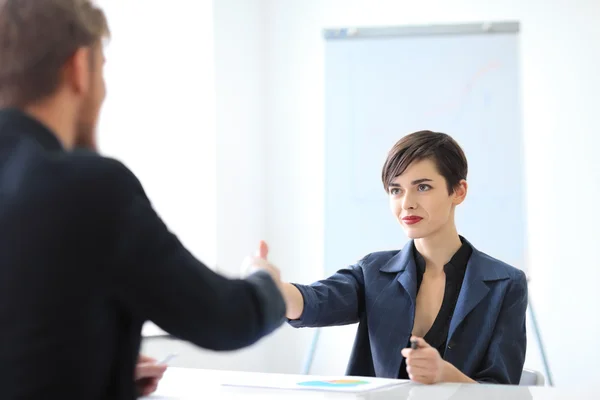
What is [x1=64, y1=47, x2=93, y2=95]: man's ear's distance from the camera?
81 cm

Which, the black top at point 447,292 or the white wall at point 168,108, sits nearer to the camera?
the black top at point 447,292

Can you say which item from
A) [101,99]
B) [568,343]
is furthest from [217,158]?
[101,99]

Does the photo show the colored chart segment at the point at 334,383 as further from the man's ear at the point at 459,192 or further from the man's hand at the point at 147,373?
the man's ear at the point at 459,192

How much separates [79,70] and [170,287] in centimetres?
28

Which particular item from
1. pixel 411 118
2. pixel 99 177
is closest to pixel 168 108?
pixel 411 118

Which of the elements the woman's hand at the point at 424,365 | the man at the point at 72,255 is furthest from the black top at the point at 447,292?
the man at the point at 72,255

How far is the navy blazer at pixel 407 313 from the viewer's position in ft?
5.47

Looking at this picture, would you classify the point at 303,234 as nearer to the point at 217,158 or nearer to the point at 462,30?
the point at 217,158

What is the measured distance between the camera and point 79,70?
2.67 ft

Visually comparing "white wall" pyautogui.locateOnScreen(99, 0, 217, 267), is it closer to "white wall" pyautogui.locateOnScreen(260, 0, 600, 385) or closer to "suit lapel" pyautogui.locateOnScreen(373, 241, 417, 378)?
"white wall" pyautogui.locateOnScreen(260, 0, 600, 385)

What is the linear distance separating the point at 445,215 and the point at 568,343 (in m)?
1.90

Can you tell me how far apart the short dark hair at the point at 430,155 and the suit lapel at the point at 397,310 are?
0.68ft

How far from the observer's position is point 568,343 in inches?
133

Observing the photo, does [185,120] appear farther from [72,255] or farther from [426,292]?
[72,255]
